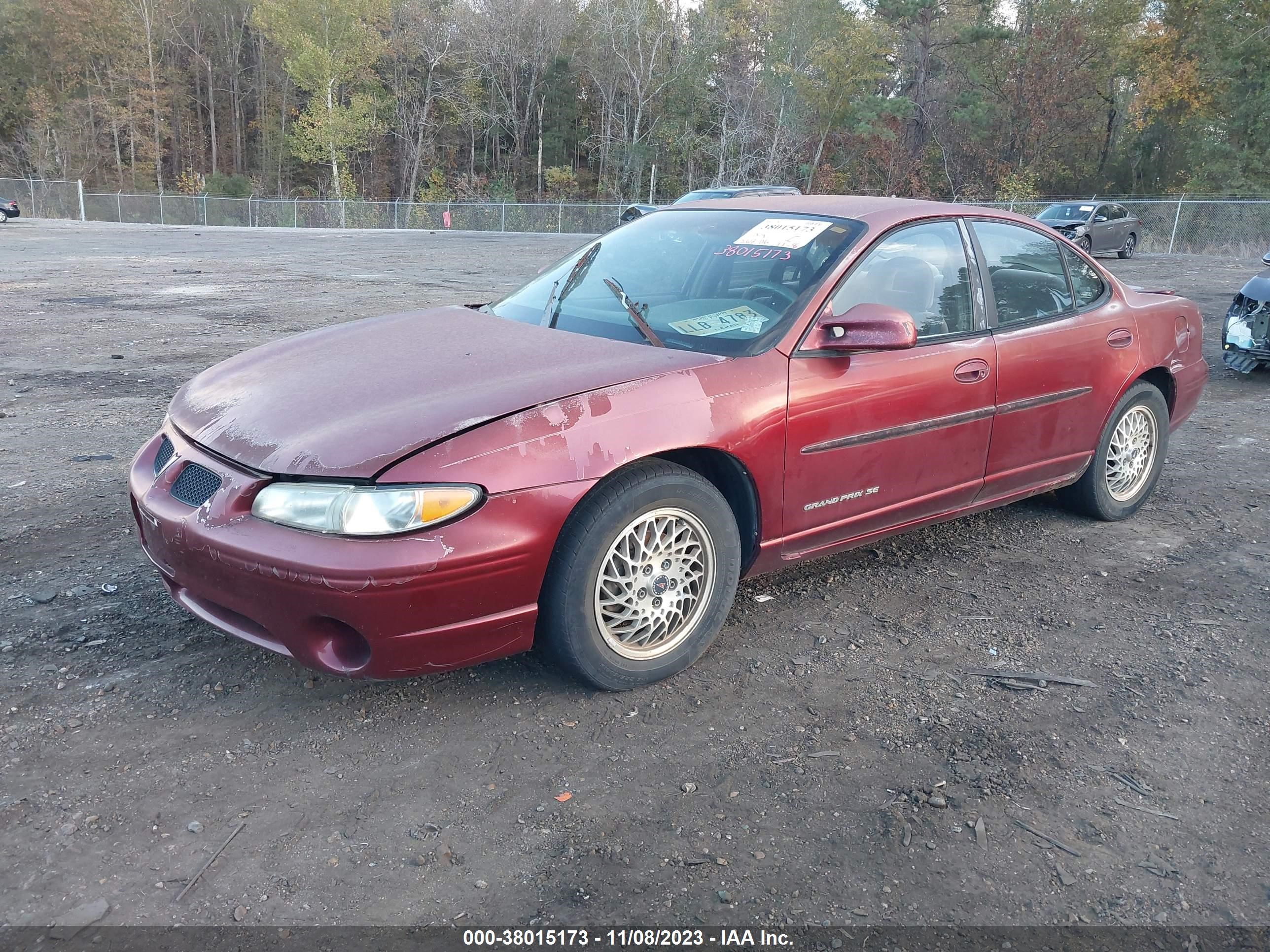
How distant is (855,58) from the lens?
50.5 m

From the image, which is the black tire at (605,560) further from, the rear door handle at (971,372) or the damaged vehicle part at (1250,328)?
the damaged vehicle part at (1250,328)

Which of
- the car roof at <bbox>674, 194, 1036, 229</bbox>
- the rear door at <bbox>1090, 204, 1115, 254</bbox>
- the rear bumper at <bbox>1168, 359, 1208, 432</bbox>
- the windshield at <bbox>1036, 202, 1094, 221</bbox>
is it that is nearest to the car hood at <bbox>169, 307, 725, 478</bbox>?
the car roof at <bbox>674, 194, 1036, 229</bbox>

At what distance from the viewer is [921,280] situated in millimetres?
4008

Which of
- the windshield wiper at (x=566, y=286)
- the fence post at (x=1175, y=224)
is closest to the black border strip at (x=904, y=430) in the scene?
the windshield wiper at (x=566, y=286)

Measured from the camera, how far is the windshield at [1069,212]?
78.7 ft

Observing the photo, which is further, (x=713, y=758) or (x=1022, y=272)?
(x=1022, y=272)

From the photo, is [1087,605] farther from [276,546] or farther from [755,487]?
[276,546]

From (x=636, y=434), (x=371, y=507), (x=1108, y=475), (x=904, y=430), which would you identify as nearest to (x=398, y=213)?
(x=1108, y=475)

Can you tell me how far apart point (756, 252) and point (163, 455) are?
7.49 feet

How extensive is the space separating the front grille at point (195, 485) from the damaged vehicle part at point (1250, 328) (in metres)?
8.88

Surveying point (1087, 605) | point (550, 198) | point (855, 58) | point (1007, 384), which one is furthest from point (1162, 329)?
point (550, 198)

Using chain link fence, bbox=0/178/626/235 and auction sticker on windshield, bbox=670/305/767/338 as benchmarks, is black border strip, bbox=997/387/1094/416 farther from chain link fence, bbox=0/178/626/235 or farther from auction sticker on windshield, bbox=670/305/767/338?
chain link fence, bbox=0/178/626/235

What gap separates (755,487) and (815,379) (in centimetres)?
45

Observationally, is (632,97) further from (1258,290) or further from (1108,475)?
(1108,475)
